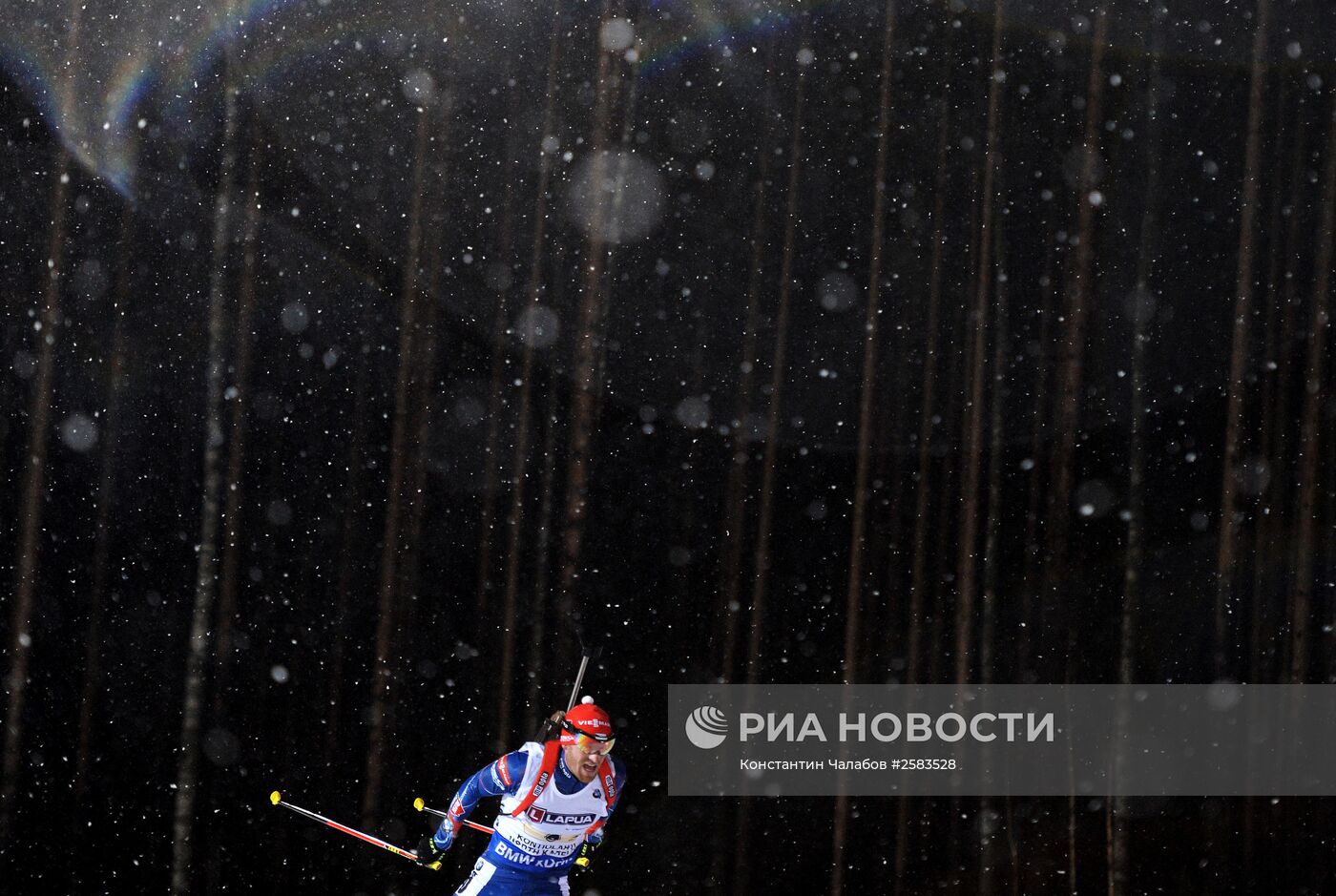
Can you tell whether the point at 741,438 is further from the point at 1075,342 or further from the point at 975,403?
the point at 1075,342

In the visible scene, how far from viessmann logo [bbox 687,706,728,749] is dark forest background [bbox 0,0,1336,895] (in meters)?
0.11

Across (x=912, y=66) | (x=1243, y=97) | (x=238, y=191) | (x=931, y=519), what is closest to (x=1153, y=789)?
(x=931, y=519)

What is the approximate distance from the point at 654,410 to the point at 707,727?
0.99 meters

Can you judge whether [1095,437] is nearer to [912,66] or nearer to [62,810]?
[912,66]

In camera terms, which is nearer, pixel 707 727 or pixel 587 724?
pixel 587 724

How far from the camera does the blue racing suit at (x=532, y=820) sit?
2480 millimetres

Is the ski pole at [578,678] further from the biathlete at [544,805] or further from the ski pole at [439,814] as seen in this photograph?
the ski pole at [439,814]

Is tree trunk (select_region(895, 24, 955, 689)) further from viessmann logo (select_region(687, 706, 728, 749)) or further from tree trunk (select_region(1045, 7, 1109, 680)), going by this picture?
viessmann logo (select_region(687, 706, 728, 749))

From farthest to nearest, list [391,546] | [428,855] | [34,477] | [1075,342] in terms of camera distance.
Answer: [34,477] < [391,546] < [1075,342] < [428,855]

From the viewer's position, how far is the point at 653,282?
2959 mm

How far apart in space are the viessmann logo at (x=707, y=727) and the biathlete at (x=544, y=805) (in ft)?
1.37

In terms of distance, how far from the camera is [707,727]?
2945 millimetres

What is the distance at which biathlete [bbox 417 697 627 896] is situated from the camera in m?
2.46

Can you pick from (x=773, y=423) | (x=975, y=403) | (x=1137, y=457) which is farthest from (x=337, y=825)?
(x=1137, y=457)
